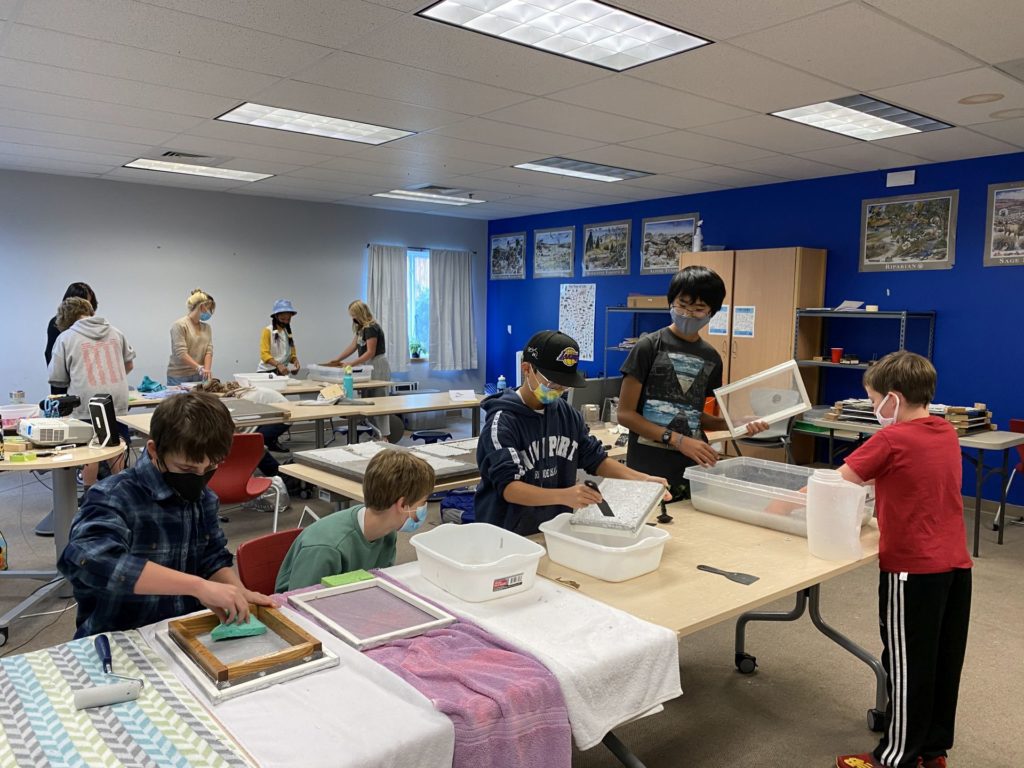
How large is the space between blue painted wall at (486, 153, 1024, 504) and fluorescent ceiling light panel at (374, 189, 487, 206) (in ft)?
5.58

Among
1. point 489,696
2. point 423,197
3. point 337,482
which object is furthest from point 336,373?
point 489,696

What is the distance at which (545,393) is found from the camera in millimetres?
2189

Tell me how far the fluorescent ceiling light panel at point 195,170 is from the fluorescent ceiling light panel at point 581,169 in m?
2.52

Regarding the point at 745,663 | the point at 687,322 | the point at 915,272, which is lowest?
the point at 745,663

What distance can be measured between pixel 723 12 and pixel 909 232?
3.78 meters

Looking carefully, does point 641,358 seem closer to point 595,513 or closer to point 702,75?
point 595,513

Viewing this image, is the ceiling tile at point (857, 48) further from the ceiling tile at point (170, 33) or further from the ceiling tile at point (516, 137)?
the ceiling tile at point (170, 33)

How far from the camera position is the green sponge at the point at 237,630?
145cm

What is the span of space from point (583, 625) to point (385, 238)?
822cm

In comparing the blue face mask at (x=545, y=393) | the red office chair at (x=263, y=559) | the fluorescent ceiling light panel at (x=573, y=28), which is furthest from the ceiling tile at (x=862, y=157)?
the red office chair at (x=263, y=559)

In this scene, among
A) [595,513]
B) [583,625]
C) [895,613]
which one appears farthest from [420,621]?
[895,613]

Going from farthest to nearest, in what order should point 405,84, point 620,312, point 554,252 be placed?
point 554,252 → point 620,312 → point 405,84

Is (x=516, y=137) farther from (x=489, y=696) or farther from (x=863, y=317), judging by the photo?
(x=489, y=696)

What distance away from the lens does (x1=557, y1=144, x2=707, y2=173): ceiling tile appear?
543 cm
